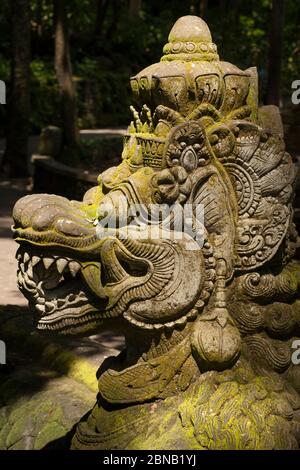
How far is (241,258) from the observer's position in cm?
A: 365

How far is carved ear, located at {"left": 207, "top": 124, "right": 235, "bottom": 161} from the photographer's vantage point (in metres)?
3.60

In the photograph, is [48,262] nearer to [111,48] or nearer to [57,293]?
[57,293]

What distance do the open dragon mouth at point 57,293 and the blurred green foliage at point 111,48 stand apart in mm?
16673

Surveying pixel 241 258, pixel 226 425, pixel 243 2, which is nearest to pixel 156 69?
pixel 241 258

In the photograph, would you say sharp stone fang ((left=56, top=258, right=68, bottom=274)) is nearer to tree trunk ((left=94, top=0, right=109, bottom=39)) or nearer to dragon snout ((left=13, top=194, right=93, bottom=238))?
dragon snout ((left=13, top=194, right=93, bottom=238))

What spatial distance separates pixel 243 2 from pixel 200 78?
3007cm

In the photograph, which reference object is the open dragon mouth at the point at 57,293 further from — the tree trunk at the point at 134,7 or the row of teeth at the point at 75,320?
the tree trunk at the point at 134,7

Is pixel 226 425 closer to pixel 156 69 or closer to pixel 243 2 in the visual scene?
pixel 156 69

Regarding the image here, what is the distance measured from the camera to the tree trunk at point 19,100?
53.6 feet

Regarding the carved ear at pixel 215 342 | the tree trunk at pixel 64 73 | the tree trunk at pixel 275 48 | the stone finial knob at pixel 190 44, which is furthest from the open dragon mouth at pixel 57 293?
the tree trunk at pixel 64 73

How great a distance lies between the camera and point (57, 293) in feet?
12.0

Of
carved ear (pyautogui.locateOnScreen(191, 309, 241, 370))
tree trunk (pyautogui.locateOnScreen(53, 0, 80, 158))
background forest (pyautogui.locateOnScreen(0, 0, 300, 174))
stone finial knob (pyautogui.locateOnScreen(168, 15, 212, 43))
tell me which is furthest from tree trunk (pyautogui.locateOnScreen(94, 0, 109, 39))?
carved ear (pyautogui.locateOnScreen(191, 309, 241, 370))

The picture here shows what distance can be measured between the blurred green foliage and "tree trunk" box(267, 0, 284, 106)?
4935mm

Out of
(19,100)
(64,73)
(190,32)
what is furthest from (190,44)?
(19,100)
